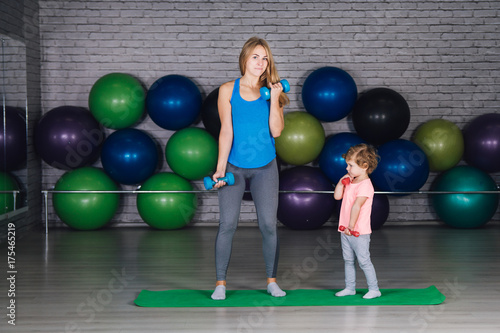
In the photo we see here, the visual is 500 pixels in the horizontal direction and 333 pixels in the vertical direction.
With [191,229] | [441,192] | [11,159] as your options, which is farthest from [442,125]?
[11,159]

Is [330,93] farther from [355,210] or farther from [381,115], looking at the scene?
[355,210]

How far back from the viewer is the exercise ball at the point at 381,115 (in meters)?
5.53

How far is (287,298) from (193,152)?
2428mm

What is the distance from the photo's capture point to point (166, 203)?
5602 millimetres

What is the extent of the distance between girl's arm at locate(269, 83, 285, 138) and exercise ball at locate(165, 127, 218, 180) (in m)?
2.27

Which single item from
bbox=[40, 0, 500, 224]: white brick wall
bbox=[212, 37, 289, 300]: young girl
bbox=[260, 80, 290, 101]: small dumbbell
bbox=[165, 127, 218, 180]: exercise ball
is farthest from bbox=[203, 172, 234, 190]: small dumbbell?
bbox=[40, 0, 500, 224]: white brick wall

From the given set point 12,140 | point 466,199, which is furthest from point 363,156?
point 12,140

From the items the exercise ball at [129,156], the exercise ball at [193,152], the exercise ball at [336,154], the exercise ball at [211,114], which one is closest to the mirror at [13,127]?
the exercise ball at [129,156]

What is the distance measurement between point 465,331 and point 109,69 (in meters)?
4.57

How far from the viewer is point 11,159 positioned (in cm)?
519

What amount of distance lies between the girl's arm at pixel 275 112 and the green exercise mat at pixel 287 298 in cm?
99

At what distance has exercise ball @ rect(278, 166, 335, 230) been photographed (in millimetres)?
5531

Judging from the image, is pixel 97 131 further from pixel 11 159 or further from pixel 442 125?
pixel 442 125

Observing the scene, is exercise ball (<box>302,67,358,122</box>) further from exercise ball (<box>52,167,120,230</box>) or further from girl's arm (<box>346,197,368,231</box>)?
girl's arm (<box>346,197,368,231</box>)
